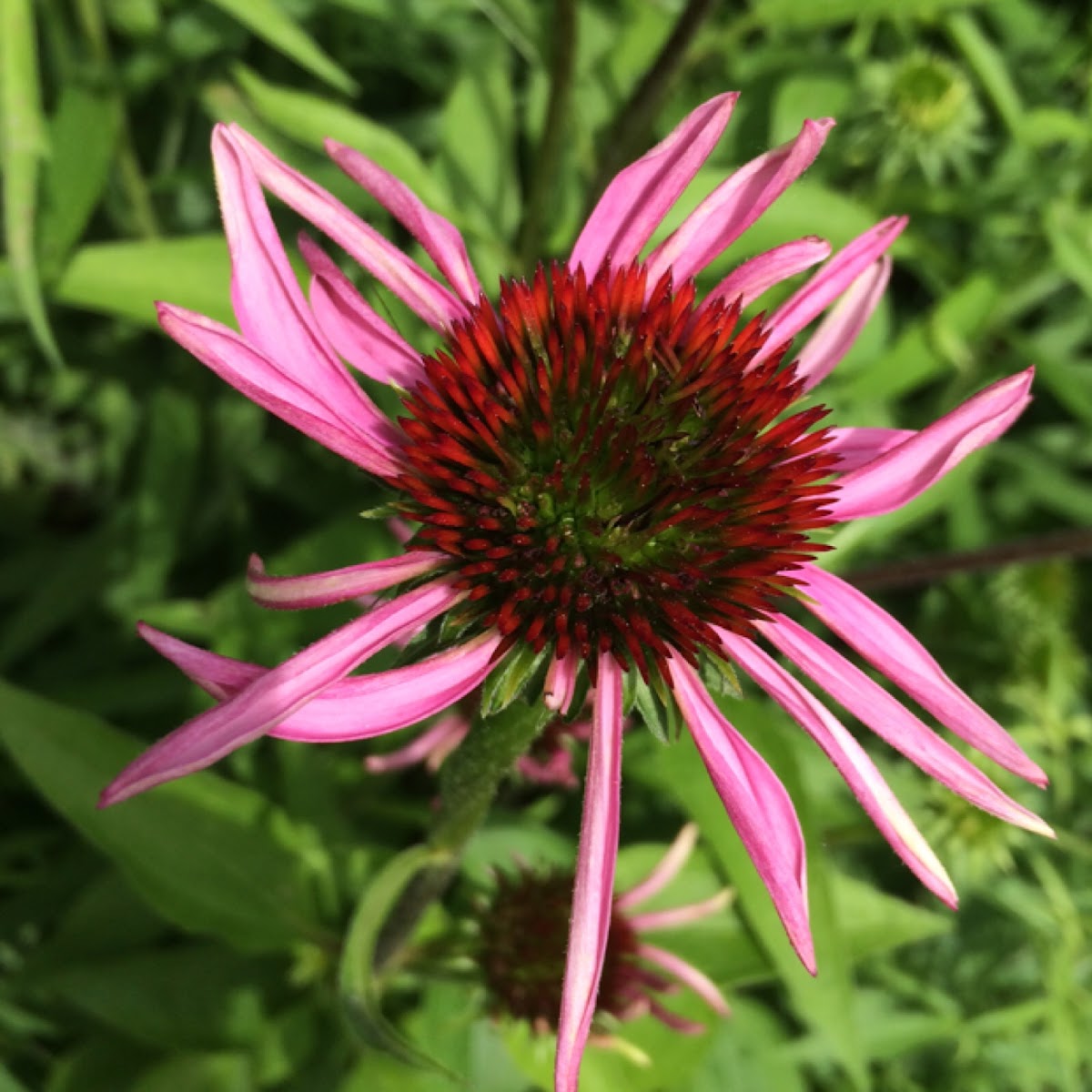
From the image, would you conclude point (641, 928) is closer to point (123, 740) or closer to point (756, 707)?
point (756, 707)

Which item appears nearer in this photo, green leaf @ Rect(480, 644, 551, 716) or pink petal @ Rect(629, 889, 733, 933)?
green leaf @ Rect(480, 644, 551, 716)

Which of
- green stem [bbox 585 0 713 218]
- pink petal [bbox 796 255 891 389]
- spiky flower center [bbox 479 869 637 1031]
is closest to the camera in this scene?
pink petal [bbox 796 255 891 389]

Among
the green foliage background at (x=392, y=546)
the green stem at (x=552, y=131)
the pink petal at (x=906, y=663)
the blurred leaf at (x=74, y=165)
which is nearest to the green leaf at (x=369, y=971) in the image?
the green foliage background at (x=392, y=546)

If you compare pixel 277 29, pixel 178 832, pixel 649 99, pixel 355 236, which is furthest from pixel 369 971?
pixel 649 99

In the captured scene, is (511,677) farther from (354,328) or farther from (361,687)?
(354,328)

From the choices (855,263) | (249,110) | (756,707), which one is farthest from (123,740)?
(249,110)

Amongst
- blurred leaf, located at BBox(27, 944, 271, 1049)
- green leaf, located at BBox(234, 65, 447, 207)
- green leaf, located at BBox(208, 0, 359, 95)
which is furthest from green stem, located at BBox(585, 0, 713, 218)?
blurred leaf, located at BBox(27, 944, 271, 1049)

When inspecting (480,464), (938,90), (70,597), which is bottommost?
(70,597)

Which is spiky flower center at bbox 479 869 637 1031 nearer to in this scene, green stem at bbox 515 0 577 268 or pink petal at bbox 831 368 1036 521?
pink petal at bbox 831 368 1036 521
